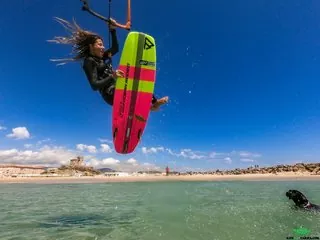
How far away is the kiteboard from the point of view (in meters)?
9.75

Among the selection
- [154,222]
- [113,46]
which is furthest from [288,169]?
[113,46]

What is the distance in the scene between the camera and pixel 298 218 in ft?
34.5

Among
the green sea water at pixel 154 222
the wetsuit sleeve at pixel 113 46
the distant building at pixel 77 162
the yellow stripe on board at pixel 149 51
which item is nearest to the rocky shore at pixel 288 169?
the distant building at pixel 77 162

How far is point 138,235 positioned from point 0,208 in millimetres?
7951

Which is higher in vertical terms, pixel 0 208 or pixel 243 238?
pixel 0 208

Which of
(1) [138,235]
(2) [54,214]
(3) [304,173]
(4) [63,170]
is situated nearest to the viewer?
(1) [138,235]

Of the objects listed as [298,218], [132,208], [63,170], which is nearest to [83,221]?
[132,208]

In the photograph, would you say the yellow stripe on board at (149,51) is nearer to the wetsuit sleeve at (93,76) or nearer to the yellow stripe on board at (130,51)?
the yellow stripe on board at (130,51)

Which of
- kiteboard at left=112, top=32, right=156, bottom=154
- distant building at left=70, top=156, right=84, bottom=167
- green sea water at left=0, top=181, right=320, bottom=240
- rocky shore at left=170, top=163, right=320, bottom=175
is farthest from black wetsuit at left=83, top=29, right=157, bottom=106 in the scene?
distant building at left=70, top=156, right=84, bottom=167

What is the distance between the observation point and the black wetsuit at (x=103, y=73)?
29.0 ft

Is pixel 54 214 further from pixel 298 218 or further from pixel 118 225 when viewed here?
pixel 298 218

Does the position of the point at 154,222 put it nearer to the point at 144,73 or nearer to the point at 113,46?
the point at 144,73

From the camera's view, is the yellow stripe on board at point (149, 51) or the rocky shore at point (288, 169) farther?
the rocky shore at point (288, 169)

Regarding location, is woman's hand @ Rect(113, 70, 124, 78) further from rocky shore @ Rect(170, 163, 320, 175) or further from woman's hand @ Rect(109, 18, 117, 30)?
rocky shore @ Rect(170, 163, 320, 175)
